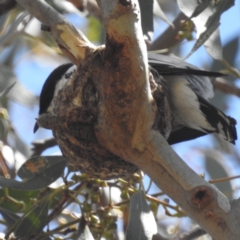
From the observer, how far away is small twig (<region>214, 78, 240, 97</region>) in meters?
2.84

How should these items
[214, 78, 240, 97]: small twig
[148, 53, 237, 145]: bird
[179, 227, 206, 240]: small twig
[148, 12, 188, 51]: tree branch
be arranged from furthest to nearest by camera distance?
[148, 12, 188, 51]: tree branch, [214, 78, 240, 97]: small twig, [179, 227, 206, 240]: small twig, [148, 53, 237, 145]: bird

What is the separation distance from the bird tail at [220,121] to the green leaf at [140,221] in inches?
14.7

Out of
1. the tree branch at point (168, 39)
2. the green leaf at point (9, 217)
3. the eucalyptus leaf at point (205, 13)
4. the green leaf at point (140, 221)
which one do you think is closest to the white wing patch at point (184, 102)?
the eucalyptus leaf at point (205, 13)

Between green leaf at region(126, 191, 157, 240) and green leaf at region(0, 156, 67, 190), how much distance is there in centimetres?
33

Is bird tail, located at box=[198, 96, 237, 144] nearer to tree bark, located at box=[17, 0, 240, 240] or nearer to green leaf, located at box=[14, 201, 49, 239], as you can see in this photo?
tree bark, located at box=[17, 0, 240, 240]

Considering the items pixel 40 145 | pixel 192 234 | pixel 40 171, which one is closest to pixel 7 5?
pixel 40 145

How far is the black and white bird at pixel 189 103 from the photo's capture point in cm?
201

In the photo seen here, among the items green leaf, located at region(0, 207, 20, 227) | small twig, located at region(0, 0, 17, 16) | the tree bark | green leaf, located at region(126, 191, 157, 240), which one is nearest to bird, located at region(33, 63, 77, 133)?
small twig, located at region(0, 0, 17, 16)

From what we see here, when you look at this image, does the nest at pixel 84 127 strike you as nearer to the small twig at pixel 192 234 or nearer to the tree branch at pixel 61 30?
the tree branch at pixel 61 30

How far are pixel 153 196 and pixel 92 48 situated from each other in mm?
576

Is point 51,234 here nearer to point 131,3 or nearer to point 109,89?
point 109,89

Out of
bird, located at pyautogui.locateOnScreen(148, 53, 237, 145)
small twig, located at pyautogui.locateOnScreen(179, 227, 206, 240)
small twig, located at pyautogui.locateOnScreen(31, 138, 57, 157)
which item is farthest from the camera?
small twig, located at pyautogui.locateOnScreen(31, 138, 57, 157)

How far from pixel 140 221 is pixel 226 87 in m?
1.29

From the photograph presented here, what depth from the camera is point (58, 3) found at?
2.65m
